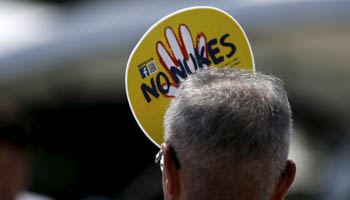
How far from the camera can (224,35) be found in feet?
7.27

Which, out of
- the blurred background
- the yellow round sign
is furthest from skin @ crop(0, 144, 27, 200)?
the blurred background

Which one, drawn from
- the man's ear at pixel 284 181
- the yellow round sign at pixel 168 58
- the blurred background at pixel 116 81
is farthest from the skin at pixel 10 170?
the blurred background at pixel 116 81

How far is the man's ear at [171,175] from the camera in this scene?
69.1 inches

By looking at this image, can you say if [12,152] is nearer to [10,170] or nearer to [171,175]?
[10,170]

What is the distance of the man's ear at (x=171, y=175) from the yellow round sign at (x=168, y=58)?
41cm

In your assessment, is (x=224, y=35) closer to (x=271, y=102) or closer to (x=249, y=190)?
(x=271, y=102)

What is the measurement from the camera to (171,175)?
1757 mm

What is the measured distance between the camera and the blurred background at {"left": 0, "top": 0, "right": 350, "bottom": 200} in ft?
28.0

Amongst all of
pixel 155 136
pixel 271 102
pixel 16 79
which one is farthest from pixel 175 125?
pixel 16 79

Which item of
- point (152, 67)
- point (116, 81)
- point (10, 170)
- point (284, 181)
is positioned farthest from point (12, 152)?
point (116, 81)

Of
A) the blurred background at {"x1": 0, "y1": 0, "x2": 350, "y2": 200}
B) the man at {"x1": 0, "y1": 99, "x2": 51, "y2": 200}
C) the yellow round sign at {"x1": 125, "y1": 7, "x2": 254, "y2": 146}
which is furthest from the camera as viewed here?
the blurred background at {"x1": 0, "y1": 0, "x2": 350, "y2": 200}

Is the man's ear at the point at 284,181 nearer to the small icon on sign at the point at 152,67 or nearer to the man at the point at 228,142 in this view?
the man at the point at 228,142

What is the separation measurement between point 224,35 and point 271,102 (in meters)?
0.51

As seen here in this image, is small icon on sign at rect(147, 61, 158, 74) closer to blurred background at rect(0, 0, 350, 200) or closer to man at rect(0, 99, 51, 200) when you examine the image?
man at rect(0, 99, 51, 200)
